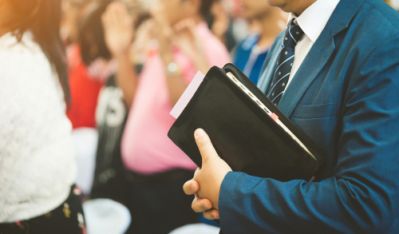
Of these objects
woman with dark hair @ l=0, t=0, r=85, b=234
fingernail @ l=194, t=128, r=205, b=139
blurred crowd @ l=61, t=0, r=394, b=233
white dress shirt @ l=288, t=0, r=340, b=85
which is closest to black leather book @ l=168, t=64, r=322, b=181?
fingernail @ l=194, t=128, r=205, b=139

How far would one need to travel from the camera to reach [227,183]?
833mm

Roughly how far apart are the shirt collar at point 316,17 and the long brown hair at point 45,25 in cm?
78

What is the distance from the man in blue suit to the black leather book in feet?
0.12

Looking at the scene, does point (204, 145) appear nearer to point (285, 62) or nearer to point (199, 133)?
point (199, 133)

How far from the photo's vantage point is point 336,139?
2.69 feet

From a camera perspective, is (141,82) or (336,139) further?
(141,82)

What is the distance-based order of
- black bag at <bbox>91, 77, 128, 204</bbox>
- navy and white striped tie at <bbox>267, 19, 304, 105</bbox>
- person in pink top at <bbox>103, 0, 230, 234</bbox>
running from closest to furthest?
navy and white striped tie at <bbox>267, 19, 304, 105</bbox>, person in pink top at <bbox>103, 0, 230, 234</bbox>, black bag at <bbox>91, 77, 128, 204</bbox>

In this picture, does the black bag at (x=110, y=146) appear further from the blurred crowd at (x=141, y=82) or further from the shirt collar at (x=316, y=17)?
the shirt collar at (x=316, y=17)

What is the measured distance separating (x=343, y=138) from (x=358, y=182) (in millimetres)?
87

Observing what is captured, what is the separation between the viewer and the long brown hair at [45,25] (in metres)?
1.18

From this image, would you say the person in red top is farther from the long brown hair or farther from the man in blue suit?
the man in blue suit

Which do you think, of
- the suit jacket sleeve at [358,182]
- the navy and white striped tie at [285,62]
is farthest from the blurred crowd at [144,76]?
the suit jacket sleeve at [358,182]

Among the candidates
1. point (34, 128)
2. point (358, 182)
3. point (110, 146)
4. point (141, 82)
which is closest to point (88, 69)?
point (141, 82)

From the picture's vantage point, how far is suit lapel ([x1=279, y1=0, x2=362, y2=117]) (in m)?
0.82
